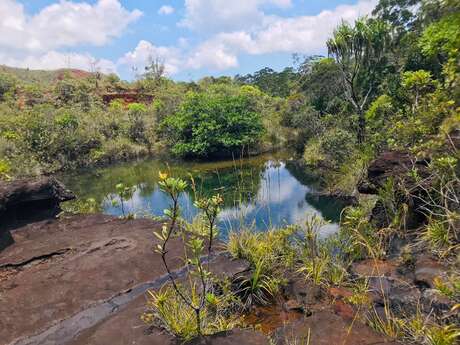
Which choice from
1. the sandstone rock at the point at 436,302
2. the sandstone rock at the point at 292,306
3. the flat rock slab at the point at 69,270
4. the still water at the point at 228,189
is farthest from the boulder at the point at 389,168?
the flat rock slab at the point at 69,270

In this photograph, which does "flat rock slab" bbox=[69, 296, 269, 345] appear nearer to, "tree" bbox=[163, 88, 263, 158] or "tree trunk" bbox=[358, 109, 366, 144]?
"tree trunk" bbox=[358, 109, 366, 144]

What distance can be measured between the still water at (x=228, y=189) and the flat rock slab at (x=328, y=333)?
10.2 ft

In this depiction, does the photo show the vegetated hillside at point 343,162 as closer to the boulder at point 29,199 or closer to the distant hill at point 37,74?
the boulder at point 29,199

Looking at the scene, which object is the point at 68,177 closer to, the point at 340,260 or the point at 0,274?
the point at 0,274

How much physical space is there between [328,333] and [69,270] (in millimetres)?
3071

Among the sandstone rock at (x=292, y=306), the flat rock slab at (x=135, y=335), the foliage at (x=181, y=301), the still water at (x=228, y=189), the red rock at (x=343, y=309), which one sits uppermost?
the foliage at (x=181, y=301)

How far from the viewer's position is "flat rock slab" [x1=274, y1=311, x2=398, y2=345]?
2.71 meters

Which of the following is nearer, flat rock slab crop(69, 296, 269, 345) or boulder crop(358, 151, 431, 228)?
flat rock slab crop(69, 296, 269, 345)

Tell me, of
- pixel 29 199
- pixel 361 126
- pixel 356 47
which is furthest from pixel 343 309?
pixel 356 47

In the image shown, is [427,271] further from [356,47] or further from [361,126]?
[356,47]

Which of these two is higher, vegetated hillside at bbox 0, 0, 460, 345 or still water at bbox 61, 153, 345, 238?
vegetated hillside at bbox 0, 0, 460, 345

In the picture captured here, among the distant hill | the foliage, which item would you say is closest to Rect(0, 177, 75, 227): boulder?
the foliage

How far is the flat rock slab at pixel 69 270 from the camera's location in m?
3.42

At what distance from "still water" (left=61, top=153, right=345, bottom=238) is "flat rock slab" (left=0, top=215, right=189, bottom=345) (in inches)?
56.1
